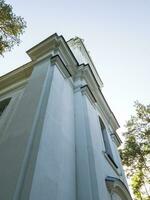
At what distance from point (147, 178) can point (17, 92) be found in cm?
1240

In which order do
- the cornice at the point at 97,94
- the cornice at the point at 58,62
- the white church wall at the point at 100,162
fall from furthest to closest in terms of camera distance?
the cornice at the point at 97,94
the cornice at the point at 58,62
the white church wall at the point at 100,162

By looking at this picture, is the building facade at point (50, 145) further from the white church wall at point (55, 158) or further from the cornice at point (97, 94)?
the cornice at point (97, 94)

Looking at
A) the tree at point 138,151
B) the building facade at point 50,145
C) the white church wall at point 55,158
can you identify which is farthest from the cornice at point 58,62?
the tree at point 138,151

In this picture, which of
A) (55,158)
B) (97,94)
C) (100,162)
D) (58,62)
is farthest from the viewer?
(97,94)

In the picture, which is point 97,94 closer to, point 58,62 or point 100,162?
point 58,62

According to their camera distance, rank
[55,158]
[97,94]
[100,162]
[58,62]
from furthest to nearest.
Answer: [97,94], [58,62], [100,162], [55,158]

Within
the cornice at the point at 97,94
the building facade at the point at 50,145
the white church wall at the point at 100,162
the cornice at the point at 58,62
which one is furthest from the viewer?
the cornice at the point at 97,94

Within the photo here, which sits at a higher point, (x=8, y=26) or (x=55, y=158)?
(x=8, y=26)

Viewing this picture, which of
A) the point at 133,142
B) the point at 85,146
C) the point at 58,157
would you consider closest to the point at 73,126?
the point at 85,146

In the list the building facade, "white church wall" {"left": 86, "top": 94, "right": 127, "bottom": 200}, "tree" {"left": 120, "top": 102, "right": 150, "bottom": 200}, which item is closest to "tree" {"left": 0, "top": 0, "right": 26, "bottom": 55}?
the building facade

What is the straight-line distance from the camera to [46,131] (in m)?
4.30

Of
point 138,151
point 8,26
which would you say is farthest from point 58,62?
point 138,151

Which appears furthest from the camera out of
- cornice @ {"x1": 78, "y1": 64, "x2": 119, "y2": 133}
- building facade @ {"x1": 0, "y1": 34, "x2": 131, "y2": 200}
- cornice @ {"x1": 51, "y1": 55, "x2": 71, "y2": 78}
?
cornice @ {"x1": 78, "y1": 64, "x2": 119, "y2": 133}

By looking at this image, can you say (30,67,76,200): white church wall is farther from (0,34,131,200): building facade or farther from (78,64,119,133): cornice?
(78,64,119,133): cornice
